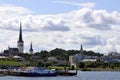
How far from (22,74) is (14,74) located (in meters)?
3.26

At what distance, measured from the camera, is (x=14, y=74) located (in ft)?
527

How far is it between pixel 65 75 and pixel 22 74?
15.0 meters

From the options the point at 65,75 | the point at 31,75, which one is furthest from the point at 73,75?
the point at 31,75

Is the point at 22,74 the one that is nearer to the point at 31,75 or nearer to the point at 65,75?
the point at 31,75

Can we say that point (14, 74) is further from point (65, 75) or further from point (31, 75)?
point (65, 75)

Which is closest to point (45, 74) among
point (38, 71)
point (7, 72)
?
point (38, 71)

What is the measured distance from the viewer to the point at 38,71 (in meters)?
161

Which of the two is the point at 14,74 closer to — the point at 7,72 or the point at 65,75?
the point at 7,72

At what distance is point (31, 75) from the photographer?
157375 millimetres

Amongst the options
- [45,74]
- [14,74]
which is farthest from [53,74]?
[14,74]

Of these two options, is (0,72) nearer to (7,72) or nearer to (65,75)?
(7,72)

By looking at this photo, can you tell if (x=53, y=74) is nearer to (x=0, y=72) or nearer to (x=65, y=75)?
Result: (x=65, y=75)

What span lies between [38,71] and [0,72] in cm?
1242

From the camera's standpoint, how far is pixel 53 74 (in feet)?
527
